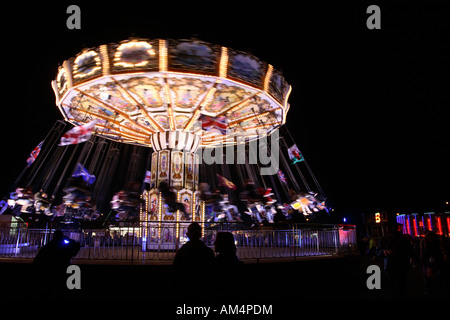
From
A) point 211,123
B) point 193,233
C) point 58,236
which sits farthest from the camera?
point 211,123

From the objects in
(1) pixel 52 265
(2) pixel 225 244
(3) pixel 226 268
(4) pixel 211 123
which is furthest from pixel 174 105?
(3) pixel 226 268

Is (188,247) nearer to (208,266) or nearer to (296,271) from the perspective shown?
(208,266)

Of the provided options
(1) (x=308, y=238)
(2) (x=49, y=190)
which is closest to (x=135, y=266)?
(1) (x=308, y=238)

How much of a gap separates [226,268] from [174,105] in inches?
411

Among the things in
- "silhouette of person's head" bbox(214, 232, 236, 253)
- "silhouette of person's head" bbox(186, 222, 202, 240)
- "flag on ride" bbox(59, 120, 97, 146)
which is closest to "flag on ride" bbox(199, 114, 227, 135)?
"flag on ride" bbox(59, 120, 97, 146)

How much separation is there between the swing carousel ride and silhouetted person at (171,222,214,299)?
24.7 feet

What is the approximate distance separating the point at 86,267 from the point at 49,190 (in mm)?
34999

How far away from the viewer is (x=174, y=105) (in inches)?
532

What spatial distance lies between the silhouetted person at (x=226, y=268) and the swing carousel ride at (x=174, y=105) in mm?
7324

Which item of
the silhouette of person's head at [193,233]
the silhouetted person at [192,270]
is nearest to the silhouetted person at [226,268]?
the silhouetted person at [192,270]

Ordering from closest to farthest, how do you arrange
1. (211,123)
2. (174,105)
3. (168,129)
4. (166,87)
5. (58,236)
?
(58,236) < (166,87) < (211,123) < (174,105) < (168,129)

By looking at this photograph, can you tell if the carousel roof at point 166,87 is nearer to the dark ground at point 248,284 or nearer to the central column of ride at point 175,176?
the central column of ride at point 175,176

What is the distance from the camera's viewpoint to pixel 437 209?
34.4 metres

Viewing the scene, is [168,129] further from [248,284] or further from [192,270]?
[192,270]
